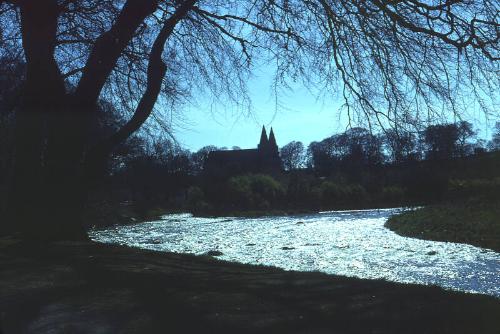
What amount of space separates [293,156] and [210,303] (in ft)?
307

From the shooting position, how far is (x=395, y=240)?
23.8m

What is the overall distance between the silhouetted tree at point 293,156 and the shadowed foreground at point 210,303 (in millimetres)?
89320

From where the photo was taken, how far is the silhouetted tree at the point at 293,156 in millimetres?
96719

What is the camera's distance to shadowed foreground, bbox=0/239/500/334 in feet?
14.0

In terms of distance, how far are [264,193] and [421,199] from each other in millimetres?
22531

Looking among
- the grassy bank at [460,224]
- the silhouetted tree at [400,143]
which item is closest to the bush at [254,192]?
the grassy bank at [460,224]

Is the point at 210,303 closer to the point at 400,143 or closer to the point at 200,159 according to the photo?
the point at 400,143

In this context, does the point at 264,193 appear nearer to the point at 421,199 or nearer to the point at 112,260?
the point at 421,199

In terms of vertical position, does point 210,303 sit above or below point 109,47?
below

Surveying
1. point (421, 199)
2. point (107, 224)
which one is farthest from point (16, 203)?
point (421, 199)

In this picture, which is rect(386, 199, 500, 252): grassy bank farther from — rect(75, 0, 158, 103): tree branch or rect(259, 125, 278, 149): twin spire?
rect(259, 125, 278, 149): twin spire

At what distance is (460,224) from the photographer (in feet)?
89.5

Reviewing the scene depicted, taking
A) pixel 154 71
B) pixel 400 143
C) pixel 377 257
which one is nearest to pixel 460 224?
pixel 377 257

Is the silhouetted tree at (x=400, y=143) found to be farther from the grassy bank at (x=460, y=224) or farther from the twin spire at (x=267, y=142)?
the twin spire at (x=267, y=142)
